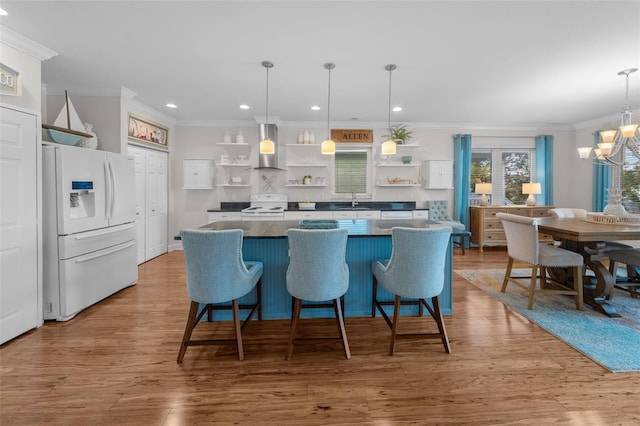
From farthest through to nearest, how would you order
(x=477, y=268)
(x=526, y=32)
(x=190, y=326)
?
1. (x=477, y=268)
2. (x=526, y=32)
3. (x=190, y=326)

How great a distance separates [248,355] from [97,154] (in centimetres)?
265

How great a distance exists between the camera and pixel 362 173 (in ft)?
19.7

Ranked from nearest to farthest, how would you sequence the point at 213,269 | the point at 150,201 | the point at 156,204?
the point at 213,269
the point at 150,201
the point at 156,204

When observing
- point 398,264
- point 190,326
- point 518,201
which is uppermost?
point 518,201

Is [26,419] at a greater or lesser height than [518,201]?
lesser

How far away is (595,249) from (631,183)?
345 centimetres

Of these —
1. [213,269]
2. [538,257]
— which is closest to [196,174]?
[213,269]

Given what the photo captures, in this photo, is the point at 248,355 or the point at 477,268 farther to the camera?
the point at 477,268

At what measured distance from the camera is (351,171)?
598cm

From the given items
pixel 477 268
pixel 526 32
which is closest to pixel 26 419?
pixel 526 32

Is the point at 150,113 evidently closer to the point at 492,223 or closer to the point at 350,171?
the point at 350,171

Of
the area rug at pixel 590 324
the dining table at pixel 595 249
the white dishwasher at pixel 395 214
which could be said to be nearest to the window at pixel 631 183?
the area rug at pixel 590 324

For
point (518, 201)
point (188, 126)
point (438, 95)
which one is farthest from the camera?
point (518, 201)

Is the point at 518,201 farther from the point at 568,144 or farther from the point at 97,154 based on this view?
the point at 97,154
